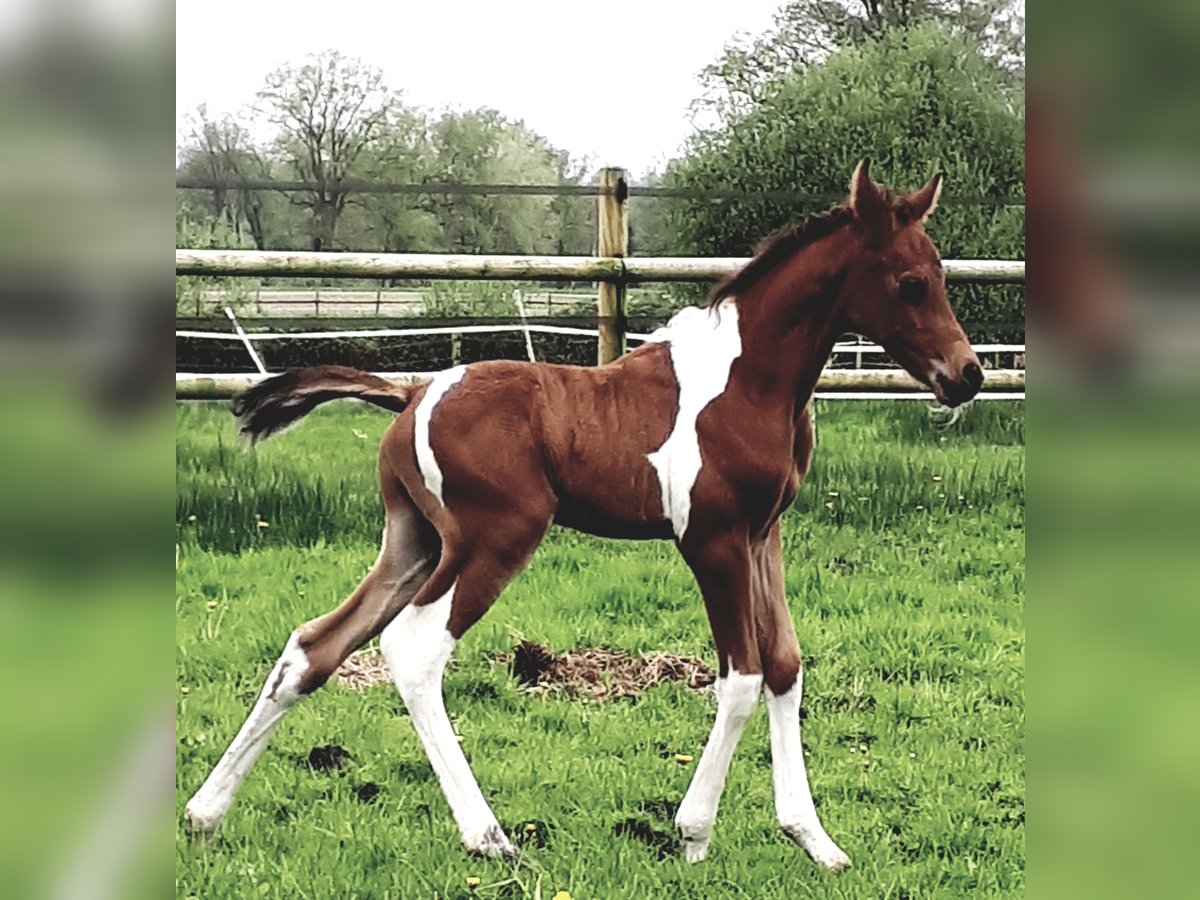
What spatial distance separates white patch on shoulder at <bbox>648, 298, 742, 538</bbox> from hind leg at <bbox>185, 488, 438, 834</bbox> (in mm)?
442

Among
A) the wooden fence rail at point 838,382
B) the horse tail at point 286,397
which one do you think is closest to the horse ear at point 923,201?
the horse tail at point 286,397

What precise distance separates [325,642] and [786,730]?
0.82 m

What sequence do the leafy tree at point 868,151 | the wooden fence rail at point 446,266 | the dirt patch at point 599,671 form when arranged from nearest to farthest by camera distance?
the dirt patch at point 599,671 → the wooden fence rail at point 446,266 → the leafy tree at point 868,151

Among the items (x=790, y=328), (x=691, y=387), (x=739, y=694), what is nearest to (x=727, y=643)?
(x=739, y=694)

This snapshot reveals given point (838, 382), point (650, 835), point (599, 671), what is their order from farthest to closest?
point (838, 382)
point (599, 671)
point (650, 835)

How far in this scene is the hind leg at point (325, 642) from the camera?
193 centimetres

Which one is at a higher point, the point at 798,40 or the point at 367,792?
the point at 798,40

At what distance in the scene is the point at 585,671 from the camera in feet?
9.02

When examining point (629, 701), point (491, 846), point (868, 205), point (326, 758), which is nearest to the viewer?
point (868, 205)

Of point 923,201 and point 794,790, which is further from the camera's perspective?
point 794,790

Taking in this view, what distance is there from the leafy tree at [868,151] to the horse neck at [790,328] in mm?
1777

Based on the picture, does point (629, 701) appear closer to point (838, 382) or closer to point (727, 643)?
point (727, 643)

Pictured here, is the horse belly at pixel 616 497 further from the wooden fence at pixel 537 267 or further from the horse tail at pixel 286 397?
the wooden fence at pixel 537 267

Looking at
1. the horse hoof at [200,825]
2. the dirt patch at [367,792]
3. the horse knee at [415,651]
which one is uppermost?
the horse knee at [415,651]
